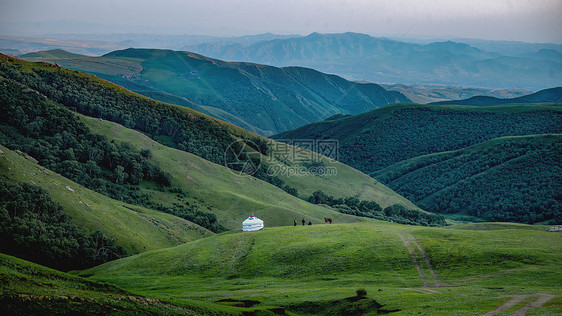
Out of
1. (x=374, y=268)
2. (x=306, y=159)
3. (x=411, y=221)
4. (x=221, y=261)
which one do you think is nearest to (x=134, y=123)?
→ (x=306, y=159)

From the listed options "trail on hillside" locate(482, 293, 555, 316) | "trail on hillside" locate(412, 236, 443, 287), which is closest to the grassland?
"trail on hillside" locate(412, 236, 443, 287)

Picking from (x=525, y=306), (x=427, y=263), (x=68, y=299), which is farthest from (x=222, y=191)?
(x=525, y=306)

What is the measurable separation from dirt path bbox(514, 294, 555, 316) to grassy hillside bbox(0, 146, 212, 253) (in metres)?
63.7

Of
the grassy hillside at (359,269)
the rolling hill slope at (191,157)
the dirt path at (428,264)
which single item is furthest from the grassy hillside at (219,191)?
the dirt path at (428,264)

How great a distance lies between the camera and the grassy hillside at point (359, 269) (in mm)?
40156

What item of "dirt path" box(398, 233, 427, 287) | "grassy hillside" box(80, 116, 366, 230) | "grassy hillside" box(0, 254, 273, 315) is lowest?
"grassy hillside" box(80, 116, 366, 230)

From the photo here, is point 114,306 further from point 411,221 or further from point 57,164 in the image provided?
point 411,221

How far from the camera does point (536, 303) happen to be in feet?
114

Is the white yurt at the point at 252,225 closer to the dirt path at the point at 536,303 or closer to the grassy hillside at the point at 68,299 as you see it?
the grassy hillside at the point at 68,299

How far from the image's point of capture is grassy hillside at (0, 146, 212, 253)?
261ft

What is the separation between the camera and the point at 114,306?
32.5m

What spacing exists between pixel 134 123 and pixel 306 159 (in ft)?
247

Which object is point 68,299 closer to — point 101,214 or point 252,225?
point 252,225

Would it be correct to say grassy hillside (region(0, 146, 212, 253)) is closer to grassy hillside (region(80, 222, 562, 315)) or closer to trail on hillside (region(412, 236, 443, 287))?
grassy hillside (region(80, 222, 562, 315))
